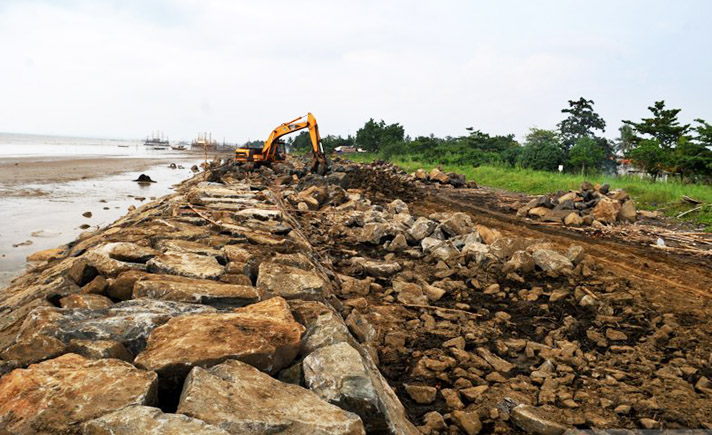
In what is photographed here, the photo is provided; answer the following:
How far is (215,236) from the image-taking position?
4926 mm

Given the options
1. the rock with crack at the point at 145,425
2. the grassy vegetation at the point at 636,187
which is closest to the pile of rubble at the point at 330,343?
the rock with crack at the point at 145,425

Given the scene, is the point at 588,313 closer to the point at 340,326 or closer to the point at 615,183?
the point at 340,326

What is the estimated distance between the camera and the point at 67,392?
1.75 m

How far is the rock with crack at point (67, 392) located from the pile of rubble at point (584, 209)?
32.1 feet

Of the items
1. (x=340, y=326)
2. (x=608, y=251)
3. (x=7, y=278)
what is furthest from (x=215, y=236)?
(x=608, y=251)

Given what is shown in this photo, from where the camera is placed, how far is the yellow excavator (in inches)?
706

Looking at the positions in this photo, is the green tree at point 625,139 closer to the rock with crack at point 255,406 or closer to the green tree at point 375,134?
the green tree at point 375,134

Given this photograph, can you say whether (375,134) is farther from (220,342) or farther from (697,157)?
(220,342)

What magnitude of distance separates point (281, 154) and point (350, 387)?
2217 centimetres

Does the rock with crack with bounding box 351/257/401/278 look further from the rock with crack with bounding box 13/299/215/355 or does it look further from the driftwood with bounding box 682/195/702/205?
the driftwood with bounding box 682/195/702/205

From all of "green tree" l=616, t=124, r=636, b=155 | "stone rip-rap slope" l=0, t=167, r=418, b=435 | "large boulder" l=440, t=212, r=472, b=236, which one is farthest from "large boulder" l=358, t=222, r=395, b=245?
"green tree" l=616, t=124, r=636, b=155

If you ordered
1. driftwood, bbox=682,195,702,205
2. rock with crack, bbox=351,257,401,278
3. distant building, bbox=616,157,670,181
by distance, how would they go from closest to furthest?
rock with crack, bbox=351,257,401,278, driftwood, bbox=682,195,702,205, distant building, bbox=616,157,670,181

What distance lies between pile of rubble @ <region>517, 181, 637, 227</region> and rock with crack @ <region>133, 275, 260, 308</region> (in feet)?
28.7

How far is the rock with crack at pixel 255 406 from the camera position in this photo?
1.65 m
